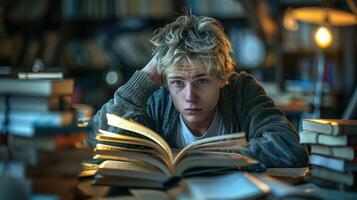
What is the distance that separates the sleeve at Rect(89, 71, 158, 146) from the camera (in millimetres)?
1559

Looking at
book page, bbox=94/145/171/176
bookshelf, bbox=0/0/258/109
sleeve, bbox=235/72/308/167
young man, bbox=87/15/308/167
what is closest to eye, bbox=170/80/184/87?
young man, bbox=87/15/308/167

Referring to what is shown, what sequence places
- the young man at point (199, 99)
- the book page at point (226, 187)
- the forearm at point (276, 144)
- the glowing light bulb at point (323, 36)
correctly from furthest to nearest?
1. the glowing light bulb at point (323, 36)
2. the young man at point (199, 99)
3. the forearm at point (276, 144)
4. the book page at point (226, 187)

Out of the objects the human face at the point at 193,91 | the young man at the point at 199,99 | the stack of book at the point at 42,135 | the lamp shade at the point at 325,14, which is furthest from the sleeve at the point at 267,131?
the lamp shade at the point at 325,14

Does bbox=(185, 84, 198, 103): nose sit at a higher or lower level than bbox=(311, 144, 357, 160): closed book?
higher

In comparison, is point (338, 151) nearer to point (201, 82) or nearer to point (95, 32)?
point (201, 82)

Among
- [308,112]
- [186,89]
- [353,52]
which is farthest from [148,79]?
[353,52]

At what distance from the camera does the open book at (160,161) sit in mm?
1029

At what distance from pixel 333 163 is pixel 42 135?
0.58m

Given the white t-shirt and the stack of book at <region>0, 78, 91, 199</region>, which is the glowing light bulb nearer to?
the white t-shirt

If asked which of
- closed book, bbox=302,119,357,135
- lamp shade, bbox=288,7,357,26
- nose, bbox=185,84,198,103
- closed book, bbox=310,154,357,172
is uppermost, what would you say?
lamp shade, bbox=288,7,357,26

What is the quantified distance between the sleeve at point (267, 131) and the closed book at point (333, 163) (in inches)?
6.1

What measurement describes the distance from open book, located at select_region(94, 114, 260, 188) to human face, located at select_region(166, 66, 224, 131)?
318mm

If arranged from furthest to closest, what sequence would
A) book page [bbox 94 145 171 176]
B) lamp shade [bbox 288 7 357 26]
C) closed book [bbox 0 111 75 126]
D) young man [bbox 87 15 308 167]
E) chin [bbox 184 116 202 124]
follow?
lamp shade [bbox 288 7 357 26] → chin [bbox 184 116 202 124] → young man [bbox 87 15 308 167] → book page [bbox 94 145 171 176] → closed book [bbox 0 111 75 126]

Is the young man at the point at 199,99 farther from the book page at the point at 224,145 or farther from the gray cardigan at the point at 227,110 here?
the book page at the point at 224,145
